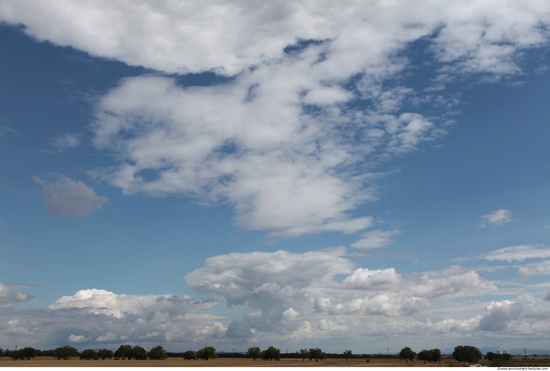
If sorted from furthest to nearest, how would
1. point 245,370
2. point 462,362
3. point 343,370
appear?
point 462,362 < point 343,370 < point 245,370

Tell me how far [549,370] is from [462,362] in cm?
9360

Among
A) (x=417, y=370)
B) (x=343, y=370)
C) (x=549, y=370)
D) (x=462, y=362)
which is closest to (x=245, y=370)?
(x=343, y=370)

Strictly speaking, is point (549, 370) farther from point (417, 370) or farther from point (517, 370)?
point (417, 370)

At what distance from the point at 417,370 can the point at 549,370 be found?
28616 millimetres

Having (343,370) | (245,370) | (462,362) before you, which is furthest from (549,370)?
(462,362)

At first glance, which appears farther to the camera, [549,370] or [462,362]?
[462,362]

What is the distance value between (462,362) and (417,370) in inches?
3973

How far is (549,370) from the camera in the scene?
112 metres

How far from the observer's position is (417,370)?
11238 cm

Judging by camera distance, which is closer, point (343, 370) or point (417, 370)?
point (417, 370)

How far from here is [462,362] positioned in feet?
655

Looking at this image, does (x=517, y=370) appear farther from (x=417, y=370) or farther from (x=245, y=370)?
(x=245, y=370)

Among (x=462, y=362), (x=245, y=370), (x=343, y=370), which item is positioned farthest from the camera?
(x=462, y=362)

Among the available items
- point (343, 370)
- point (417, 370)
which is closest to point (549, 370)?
point (417, 370)
